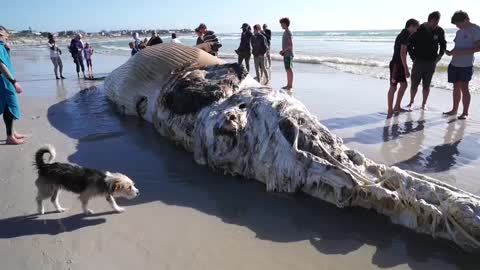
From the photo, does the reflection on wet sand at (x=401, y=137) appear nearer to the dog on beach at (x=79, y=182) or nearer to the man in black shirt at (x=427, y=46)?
the man in black shirt at (x=427, y=46)

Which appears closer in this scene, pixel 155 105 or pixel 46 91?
pixel 155 105

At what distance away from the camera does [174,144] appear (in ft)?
21.5

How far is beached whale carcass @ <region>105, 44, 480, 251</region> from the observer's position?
3.80 metres

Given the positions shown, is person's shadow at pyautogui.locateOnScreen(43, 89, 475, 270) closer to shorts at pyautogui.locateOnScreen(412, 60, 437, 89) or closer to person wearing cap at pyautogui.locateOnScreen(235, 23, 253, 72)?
shorts at pyautogui.locateOnScreen(412, 60, 437, 89)

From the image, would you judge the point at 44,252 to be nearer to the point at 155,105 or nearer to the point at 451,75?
the point at 155,105

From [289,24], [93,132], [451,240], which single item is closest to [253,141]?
[451,240]

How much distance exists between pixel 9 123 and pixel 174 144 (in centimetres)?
271

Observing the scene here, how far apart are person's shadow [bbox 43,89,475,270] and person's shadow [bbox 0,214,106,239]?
51 centimetres

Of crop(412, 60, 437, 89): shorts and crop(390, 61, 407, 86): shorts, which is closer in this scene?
crop(390, 61, 407, 86): shorts

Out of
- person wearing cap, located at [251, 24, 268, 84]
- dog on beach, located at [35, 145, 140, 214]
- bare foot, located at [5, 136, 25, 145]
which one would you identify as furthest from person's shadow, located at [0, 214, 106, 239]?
person wearing cap, located at [251, 24, 268, 84]

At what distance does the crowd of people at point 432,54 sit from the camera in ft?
26.9

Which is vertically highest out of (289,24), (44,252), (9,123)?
(289,24)

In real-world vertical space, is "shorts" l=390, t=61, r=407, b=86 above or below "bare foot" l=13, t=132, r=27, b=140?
above

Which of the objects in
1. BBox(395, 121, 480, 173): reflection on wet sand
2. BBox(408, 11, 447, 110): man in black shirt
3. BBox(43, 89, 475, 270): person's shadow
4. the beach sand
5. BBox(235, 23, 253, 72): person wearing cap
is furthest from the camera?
BBox(235, 23, 253, 72): person wearing cap
